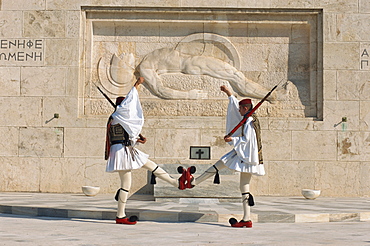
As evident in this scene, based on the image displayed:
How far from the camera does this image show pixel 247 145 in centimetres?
779

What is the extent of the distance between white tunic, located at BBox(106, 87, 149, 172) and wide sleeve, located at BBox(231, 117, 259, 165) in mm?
1279

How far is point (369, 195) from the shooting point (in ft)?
41.8

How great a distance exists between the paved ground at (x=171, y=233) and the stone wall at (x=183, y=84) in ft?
14.5

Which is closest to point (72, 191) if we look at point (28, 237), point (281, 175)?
point (281, 175)

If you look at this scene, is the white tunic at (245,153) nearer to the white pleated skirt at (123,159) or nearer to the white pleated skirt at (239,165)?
the white pleated skirt at (239,165)

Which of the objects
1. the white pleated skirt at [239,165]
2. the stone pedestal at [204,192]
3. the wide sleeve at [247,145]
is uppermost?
the wide sleeve at [247,145]

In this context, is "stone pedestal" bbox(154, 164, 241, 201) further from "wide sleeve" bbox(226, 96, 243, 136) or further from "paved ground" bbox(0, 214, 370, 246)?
"wide sleeve" bbox(226, 96, 243, 136)

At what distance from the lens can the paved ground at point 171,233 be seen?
243 inches

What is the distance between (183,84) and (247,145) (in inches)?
226

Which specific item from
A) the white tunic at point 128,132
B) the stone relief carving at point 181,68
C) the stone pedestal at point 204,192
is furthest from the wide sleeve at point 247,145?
the stone relief carving at point 181,68

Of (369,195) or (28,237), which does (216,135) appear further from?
(28,237)

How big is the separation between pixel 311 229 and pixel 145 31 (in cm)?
734

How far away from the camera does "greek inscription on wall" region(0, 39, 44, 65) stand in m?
13.1

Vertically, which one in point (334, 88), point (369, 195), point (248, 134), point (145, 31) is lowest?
point (369, 195)
